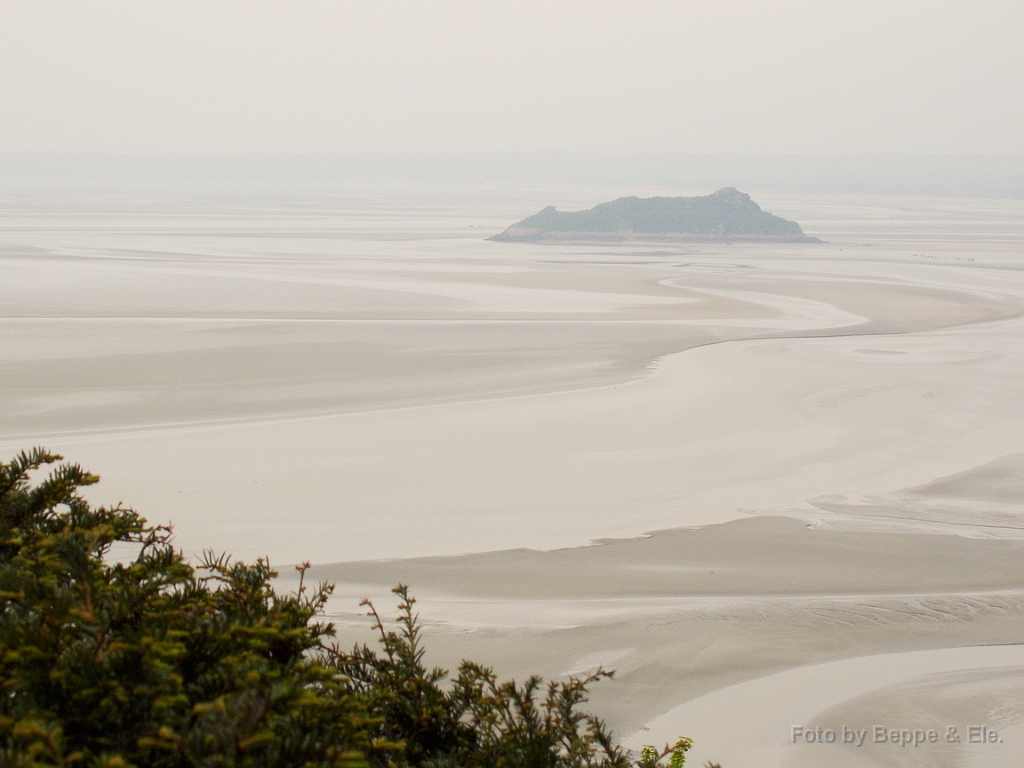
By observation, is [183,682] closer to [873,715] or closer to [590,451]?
[873,715]

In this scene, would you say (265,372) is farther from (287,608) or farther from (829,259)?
(829,259)

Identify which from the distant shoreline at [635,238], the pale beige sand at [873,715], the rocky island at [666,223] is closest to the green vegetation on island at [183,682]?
the pale beige sand at [873,715]

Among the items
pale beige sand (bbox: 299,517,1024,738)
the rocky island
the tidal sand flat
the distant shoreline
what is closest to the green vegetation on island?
the tidal sand flat

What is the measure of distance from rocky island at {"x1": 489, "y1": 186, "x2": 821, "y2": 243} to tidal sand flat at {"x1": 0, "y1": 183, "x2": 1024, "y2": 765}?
76.3 feet

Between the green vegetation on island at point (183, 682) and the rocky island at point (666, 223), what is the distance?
53.1 meters

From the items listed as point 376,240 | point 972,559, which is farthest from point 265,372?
point 376,240

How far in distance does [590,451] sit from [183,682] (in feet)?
40.2

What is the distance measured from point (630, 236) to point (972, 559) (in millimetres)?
48587

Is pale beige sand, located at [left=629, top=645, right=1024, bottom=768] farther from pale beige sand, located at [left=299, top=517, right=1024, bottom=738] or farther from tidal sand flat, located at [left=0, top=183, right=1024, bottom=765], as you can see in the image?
pale beige sand, located at [left=299, top=517, right=1024, bottom=738]

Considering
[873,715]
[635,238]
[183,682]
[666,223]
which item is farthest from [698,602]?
[666,223]

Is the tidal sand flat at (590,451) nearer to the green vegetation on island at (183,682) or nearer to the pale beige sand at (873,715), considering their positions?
the pale beige sand at (873,715)

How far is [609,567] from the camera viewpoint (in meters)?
10.2

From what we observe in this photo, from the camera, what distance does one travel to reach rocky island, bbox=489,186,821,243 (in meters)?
57.3

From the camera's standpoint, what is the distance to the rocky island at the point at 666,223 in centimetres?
5728
